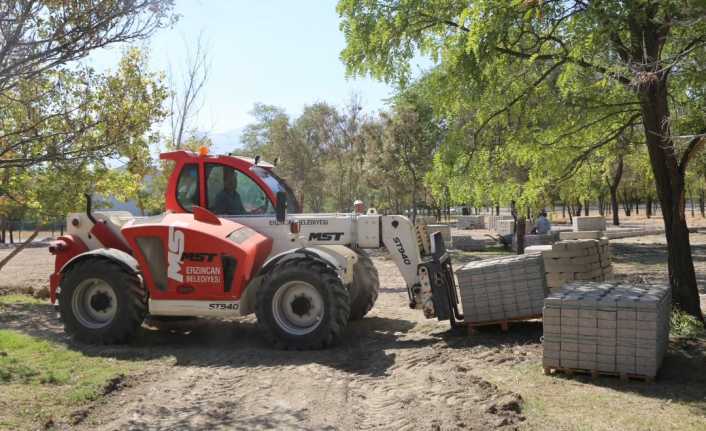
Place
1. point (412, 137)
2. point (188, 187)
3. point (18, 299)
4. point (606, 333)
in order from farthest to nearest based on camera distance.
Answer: point (412, 137)
point (18, 299)
point (188, 187)
point (606, 333)

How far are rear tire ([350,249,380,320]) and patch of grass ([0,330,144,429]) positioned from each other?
12.3 ft

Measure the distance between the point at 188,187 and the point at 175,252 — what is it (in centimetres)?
113

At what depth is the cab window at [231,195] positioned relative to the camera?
9742mm

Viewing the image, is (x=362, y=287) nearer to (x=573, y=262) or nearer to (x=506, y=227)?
(x=573, y=262)

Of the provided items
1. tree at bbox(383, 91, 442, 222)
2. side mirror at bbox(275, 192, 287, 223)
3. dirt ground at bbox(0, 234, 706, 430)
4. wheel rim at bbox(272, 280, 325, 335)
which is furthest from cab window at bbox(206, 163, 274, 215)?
tree at bbox(383, 91, 442, 222)

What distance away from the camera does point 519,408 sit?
6.13 metres

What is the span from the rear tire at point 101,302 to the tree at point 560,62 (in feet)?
15.1

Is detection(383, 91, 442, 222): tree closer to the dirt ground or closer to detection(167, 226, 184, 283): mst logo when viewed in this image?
the dirt ground

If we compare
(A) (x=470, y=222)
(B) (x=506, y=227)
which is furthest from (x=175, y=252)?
(A) (x=470, y=222)

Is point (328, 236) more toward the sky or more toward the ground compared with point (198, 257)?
more toward the sky

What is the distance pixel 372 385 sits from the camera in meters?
7.20

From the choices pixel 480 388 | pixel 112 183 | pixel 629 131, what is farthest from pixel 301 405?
pixel 112 183

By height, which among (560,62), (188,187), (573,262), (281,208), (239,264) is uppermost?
(560,62)

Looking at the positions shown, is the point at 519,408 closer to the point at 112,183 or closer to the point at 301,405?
the point at 301,405
